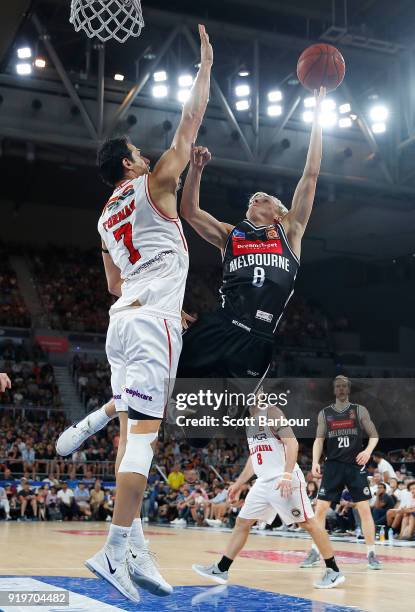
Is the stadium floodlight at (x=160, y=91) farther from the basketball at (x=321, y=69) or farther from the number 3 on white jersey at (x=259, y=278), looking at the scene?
the number 3 on white jersey at (x=259, y=278)

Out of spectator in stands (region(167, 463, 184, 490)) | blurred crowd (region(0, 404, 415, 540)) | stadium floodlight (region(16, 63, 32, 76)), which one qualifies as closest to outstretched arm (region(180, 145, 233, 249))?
blurred crowd (region(0, 404, 415, 540))

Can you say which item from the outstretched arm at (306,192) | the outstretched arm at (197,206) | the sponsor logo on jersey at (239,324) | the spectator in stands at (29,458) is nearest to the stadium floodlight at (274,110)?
the spectator in stands at (29,458)

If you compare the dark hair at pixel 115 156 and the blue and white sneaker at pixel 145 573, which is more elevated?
the dark hair at pixel 115 156

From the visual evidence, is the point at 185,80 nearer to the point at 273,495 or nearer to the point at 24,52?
the point at 24,52

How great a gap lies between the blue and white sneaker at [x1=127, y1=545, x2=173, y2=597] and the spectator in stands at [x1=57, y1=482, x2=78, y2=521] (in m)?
15.1

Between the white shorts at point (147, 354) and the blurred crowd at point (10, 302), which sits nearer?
the white shorts at point (147, 354)

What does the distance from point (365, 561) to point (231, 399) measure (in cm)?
579

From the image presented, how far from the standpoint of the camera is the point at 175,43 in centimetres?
2102

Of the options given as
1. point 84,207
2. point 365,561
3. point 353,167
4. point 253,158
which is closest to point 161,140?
point 253,158

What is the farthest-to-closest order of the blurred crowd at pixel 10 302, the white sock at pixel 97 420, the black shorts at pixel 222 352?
the blurred crowd at pixel 10 302 → the white sock at pixel 97 420 → the black shorts at pixel 222 352

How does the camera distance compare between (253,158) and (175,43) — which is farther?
(175,43)

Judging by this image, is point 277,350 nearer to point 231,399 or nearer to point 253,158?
point 253,158

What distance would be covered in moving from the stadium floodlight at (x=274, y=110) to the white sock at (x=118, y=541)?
18.4 meters

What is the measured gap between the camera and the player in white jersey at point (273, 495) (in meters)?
6.84
